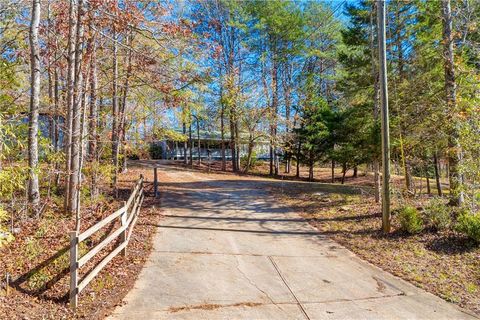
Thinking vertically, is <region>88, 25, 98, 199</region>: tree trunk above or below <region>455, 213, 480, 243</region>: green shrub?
above

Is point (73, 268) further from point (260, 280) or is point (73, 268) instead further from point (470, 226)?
point (470, 226)

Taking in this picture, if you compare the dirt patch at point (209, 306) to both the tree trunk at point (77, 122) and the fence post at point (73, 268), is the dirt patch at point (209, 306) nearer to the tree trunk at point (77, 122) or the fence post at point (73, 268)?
the fence post at point (73, 268)

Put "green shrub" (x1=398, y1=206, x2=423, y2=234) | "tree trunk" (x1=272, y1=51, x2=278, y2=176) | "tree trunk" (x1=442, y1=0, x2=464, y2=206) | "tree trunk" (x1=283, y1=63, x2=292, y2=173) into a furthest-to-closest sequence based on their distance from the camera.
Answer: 1. "tree trunk" (x1=283, y1=63, x2=292, y2=173)
2. "tree trunk" (x1=272, y1=51, x2=278, y2=176)
3. "tree trunk" (x1=442, y1=0, x2=464, y2=206)
4. "green shrub" (x1=398, y1=206, x2=423, y2=234)

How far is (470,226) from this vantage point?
8219mm

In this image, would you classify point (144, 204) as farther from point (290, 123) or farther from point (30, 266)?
point (290, 123)

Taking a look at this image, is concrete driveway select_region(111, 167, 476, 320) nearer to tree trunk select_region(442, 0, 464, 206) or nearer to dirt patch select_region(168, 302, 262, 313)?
dirt patch select_region(168, 302, 262, 313)

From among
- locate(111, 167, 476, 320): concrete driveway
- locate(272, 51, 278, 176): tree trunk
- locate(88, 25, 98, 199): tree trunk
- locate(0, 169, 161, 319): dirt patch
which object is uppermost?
locate(272, 51, 278, 176): tree trunk

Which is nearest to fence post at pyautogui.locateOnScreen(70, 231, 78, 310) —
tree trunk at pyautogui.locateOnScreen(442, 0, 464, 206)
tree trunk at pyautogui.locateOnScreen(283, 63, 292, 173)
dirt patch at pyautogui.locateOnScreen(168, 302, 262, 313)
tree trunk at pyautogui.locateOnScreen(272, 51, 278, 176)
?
dirt patch at pyautogui.locateOnScreen(168, 302, 262, 313)

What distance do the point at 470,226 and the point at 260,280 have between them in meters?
5.71

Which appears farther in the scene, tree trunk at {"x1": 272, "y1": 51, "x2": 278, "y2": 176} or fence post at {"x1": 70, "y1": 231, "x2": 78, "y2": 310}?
tree trunk at {"x1": 272, "y1": 51, "x2": 278, "y2": 176}

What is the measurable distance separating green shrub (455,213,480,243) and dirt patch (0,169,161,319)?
7.58 m

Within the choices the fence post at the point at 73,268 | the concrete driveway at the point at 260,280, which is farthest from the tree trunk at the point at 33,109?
the fence post at the point at 73,268

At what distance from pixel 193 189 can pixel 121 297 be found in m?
10.4

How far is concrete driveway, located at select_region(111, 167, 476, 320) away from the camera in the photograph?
4859 millimetres
